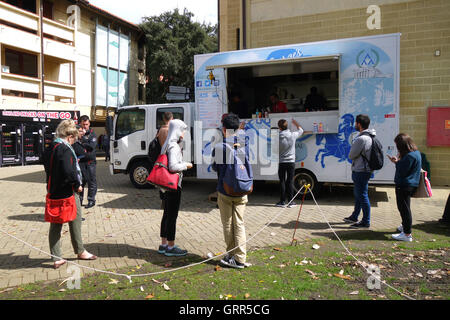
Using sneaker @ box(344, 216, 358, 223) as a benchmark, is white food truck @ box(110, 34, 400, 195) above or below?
above

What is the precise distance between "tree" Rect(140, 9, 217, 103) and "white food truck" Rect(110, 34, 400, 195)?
67.7ft

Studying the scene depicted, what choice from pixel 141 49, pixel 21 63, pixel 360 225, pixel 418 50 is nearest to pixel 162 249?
pixel 360 225

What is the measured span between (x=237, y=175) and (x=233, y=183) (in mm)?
104

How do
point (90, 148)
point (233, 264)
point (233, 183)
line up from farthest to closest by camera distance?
point (90, 148) < point (233, 264) < point (233, 183)

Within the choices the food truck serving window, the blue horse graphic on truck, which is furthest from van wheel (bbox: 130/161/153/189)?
the blue horse graphic on truck

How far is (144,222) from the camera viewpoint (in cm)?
645

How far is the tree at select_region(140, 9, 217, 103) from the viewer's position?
29822 millimetres

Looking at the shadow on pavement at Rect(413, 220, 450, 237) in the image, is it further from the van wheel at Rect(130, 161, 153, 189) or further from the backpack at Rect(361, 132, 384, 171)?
the van wheel at Rect(130, 161, 153, 189)

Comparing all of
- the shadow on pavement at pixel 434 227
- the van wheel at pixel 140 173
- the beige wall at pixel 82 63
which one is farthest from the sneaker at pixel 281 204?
the beige wall at pixel 82 63

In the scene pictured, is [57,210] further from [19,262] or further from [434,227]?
[434,227]

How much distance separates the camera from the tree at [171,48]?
2982 centimetres


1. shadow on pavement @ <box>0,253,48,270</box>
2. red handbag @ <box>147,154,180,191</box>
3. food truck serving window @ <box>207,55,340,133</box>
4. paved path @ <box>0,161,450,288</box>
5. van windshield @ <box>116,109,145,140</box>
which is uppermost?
food truck serving window @ <box>207,55,340,133</box>

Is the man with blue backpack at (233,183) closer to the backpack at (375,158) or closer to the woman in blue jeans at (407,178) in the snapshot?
the woman in blue jeans at (407,178)
